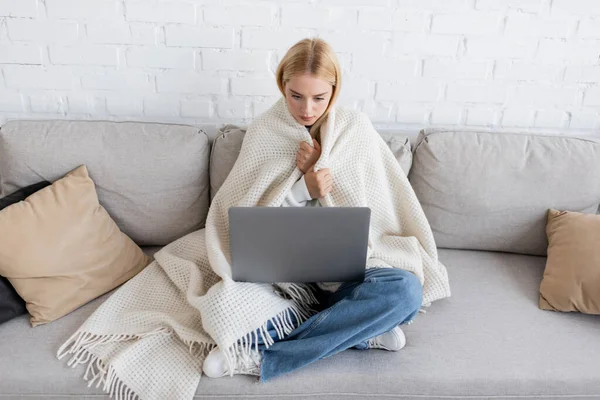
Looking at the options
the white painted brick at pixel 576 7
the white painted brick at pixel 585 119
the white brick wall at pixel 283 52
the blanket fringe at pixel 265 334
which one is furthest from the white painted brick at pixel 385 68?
the blanket fringe at pixel 265 334

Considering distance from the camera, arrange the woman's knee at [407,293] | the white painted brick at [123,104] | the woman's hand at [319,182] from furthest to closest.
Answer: the white painted brick at [123,104], the woman's hand at [319,182], the woman's knee at [407,293]

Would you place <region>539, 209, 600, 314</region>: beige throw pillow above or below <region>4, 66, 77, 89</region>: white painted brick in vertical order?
below

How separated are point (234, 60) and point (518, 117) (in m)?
1.00

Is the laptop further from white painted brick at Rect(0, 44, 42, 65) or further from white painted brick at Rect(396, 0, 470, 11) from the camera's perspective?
white painted brick at Rect(0, 44, 42, 65)

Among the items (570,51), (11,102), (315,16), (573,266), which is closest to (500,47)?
(570,51)

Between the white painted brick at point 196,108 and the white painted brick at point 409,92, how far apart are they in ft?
1.90

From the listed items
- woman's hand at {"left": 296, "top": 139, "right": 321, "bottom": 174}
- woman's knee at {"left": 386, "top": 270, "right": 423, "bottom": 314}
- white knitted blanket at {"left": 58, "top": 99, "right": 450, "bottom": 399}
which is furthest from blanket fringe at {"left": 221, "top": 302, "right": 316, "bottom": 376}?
woman's hand at {"left": 296, "top": 139, "right": 321, "bottom": 174}

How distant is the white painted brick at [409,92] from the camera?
1874 millimetres

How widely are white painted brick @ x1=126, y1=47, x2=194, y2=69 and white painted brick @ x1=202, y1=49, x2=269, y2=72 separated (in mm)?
55

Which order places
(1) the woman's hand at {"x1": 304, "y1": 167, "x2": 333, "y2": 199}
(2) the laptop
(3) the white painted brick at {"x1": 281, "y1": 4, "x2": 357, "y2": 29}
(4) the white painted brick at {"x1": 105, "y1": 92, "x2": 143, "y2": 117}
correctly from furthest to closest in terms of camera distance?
(4) the white painted brick at {"x1": 105, "y1": 92, "x2": 143, "y2": 117}, (3) the white painted brick at {"x1": 281, "y1": 4, "x2": 357, "y2": 29}, (1) the woman's hand at {"x1": 304, "y1": 167, "x2": 333, "y2": 199}, (2) the laptop

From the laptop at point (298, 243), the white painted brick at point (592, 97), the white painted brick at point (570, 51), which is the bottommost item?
the laptop at point (298, 243)

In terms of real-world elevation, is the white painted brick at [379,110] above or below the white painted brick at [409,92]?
below

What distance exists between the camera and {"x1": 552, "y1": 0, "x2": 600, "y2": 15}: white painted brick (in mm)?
1775

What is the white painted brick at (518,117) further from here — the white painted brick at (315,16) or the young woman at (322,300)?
the young woman at (322,300)
